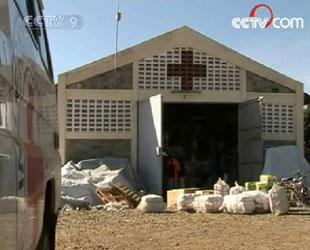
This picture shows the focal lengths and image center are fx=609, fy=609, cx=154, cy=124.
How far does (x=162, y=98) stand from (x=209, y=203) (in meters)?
5.84

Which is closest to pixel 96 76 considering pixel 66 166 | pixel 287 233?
pixel 66 166

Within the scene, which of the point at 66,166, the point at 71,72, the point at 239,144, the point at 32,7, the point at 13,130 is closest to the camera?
the point at 13,130

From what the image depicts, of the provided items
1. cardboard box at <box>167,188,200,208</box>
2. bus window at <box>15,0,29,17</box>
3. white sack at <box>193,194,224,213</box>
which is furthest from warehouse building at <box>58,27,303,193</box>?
bus window at <box>15,0,29,17</box>

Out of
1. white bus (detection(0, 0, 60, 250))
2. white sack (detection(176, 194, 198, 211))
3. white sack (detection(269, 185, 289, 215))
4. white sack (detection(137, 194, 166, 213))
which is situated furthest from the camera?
white sack (detection(176, 194, 198, 211))

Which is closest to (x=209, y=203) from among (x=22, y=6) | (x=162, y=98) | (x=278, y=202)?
(x=278, y=202)

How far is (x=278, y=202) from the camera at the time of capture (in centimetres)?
1368

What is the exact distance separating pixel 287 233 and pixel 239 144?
11.7 meters

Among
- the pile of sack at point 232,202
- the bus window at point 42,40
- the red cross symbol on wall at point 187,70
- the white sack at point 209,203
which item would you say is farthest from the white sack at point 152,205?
the bus window at point 42,40

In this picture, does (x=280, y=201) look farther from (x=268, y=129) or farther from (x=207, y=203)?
(x=268, y=129)

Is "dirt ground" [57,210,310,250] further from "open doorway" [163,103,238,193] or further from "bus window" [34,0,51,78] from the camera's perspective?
"open doorway" [163,103,238,193]

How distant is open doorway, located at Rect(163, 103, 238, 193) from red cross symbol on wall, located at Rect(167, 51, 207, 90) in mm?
1988

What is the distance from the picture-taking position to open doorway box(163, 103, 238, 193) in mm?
23125

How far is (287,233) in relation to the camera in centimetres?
1043

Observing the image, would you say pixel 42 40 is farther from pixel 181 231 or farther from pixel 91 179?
pixel 91 179
